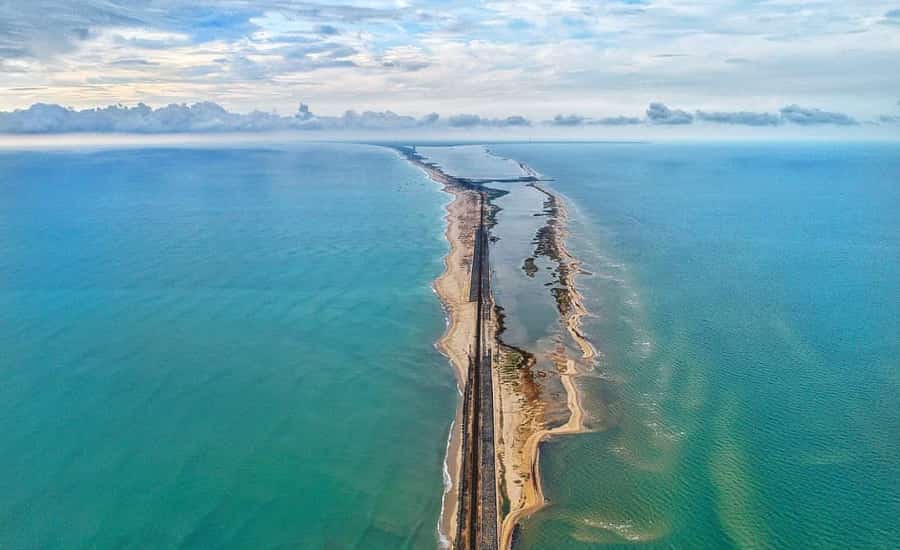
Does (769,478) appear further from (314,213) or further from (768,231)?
(314,213)

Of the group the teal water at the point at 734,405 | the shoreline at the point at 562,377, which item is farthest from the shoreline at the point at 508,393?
the teal water at the point at 734,405

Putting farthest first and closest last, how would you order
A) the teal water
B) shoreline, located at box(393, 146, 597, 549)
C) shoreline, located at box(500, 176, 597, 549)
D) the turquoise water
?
shoreline, located at box(393, 146, 597, 549) → shoreline, located at box(500, 176, 597, 549) → the teal water → the turquoise water

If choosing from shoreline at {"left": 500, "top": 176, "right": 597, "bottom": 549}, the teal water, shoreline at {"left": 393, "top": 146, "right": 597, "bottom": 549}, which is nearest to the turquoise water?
shoreline at {"left": 393, "top": 146, "right": 597, "bottom": 549}

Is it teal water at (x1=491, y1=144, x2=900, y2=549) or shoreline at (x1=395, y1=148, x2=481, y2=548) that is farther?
shoreline at (x1=395, y1=148, x2=481, y2=548)

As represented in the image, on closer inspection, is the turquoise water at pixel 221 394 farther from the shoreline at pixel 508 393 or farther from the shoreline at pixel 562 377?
the shoreline at pixel 562 377

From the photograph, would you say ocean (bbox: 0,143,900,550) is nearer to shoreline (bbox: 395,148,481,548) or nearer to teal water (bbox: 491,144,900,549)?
teal water (bbox: 491,144,900,549)

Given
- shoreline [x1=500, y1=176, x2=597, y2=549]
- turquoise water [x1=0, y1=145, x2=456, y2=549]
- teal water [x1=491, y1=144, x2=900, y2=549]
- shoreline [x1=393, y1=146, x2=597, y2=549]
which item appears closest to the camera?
turquoise water [x1=0, y1=145, x2=456, y2=549]
